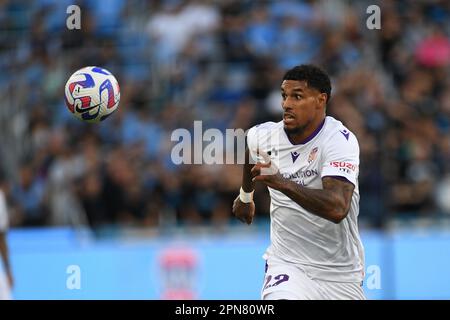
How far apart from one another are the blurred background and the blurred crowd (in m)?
0.02

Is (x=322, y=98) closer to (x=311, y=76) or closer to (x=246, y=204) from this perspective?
(x=311, y=76)

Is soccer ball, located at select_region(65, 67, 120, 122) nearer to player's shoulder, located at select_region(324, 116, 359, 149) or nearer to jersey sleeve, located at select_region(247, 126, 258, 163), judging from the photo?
jersey sleeve, located at select_region(247, 126, 258, 163)

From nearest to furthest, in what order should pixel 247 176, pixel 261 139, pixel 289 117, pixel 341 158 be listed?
pixel 341 158 < pixel 289 117 < pixel 261 139 < pixel 247 176

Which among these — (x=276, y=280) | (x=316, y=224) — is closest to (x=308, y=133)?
(x=316, y=224)

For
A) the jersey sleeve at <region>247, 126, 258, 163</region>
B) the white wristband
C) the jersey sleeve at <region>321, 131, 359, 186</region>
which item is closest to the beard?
the jersey sleeve at <region>321, 131, 359, 186</region>

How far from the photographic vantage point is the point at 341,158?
256 inches

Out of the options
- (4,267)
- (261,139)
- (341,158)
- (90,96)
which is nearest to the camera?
(341,158)

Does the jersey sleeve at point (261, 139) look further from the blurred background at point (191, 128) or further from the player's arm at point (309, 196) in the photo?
the blurred background at point (191, 128)

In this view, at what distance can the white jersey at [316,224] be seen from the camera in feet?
21.9

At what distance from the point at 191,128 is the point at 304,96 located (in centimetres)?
620

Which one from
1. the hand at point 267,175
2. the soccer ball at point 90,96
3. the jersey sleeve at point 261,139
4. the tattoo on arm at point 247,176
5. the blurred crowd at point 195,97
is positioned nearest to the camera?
the hand at point 267,175

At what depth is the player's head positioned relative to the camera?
21.7ft

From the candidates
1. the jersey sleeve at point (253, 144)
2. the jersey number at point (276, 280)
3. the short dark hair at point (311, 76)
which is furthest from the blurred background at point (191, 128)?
the short dark hair at point (311, 76)

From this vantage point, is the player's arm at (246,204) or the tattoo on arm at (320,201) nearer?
the tattoo on arm at (320,201)
